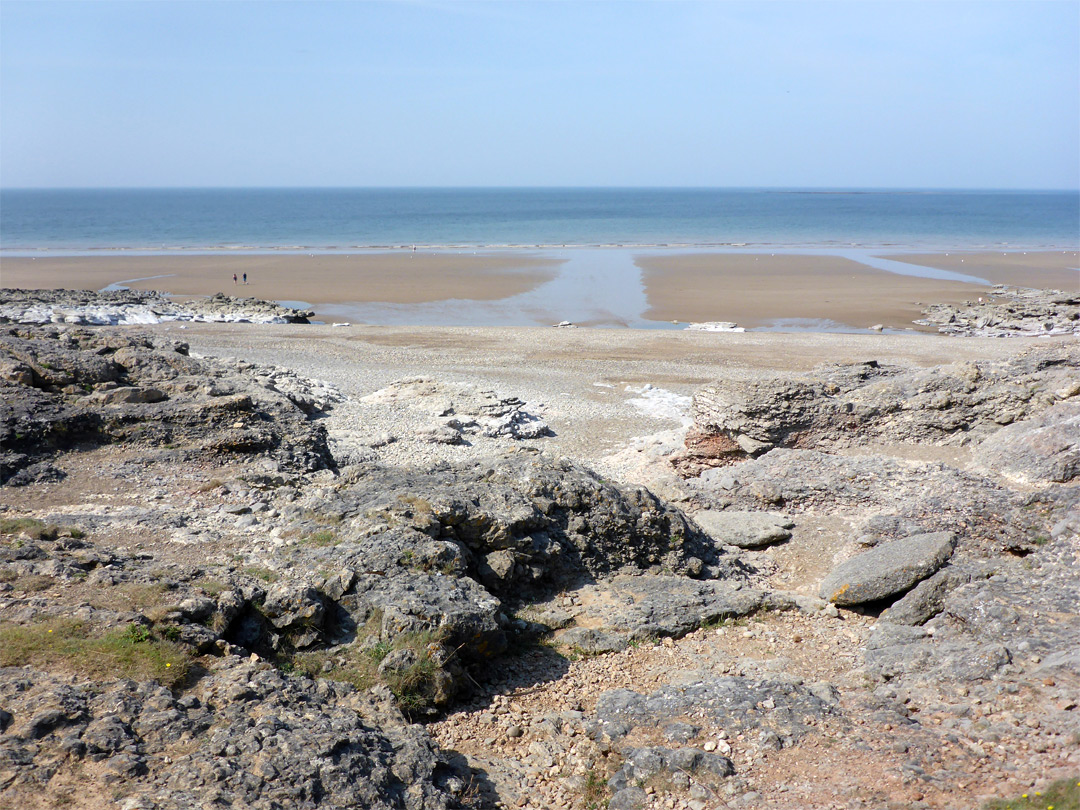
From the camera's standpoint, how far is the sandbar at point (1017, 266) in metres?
50.7

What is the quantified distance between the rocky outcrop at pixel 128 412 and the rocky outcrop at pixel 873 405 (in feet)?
26.3

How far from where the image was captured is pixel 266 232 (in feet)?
297

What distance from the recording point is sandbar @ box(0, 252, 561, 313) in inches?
1826

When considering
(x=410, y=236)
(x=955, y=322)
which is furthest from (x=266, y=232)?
(x=955, y=322)

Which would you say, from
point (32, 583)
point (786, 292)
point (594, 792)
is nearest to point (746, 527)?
point (594, 792)

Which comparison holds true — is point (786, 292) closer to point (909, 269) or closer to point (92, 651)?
point (909, 269)

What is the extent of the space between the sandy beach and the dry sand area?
0.08 meters

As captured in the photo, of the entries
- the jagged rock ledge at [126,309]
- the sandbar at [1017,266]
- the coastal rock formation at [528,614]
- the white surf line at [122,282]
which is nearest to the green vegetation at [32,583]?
the coastal rock formation at [528,614]

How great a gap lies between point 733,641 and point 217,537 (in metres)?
6.75

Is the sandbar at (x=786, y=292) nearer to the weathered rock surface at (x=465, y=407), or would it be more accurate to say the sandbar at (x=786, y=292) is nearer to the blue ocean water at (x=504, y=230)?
the weathered rock surface at (x=465, y=407)

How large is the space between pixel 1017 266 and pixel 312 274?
55.4m

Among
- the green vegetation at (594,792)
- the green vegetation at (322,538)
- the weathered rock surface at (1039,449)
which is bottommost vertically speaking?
the green vegetation at (594,792)

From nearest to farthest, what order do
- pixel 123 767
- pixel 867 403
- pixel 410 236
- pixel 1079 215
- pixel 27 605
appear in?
pixel 123 767 < pixel 27 605 < pixel 867 403 < pixel 410 236 < pixel 1079 215

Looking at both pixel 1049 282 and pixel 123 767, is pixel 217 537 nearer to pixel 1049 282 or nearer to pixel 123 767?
pixel 123 767
